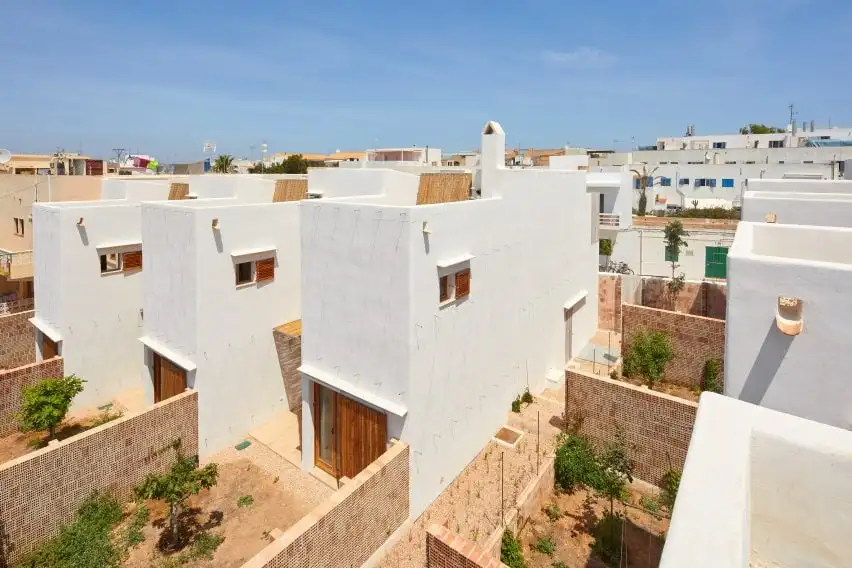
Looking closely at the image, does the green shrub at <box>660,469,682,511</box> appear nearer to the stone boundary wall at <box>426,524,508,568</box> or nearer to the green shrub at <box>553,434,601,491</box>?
the green shrub at <box>553,434,601,491</box>

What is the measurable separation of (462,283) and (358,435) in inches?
128

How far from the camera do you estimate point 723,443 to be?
3740 mm

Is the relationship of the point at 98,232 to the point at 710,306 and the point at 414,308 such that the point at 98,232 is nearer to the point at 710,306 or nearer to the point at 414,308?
the point at 414,308

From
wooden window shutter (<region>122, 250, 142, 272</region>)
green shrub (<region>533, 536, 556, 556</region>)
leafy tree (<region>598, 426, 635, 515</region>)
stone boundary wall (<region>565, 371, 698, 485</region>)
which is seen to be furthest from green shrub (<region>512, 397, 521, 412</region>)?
wooden window shutter (<region>122, 250, 142, 272</region>)

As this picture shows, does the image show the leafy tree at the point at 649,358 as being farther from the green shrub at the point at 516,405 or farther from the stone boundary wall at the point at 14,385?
the stone boundary wall at the point at 14,385

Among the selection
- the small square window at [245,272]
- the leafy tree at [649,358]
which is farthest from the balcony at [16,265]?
the leafy tree at [649,358]

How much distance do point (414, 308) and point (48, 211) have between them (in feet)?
34.7

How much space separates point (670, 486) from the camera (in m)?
9.16

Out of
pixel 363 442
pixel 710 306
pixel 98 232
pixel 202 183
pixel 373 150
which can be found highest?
pixel 373 150

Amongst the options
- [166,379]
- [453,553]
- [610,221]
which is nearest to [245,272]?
[166,379]

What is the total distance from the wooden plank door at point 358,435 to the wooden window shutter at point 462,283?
2.46 metres

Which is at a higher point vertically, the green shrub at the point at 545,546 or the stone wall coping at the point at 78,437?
the stone wall coping at the point at 78,437

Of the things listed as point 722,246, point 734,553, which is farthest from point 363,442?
point 722,246

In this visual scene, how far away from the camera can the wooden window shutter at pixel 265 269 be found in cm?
1112
